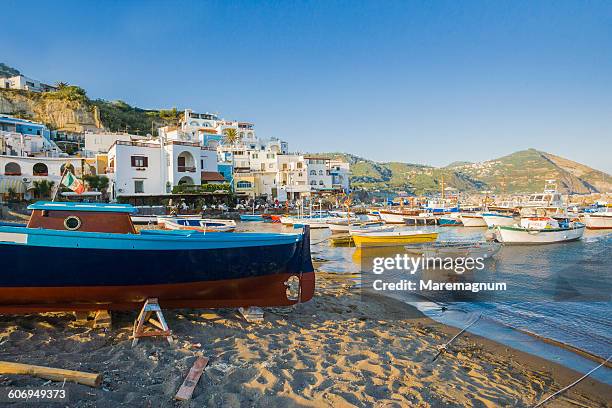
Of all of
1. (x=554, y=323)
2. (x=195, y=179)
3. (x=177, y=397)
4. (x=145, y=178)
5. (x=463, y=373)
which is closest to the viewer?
(x=177, y=397)

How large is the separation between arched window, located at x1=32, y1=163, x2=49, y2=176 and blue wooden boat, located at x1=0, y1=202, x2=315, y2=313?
36585mm

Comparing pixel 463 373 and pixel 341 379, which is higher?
pixel 341 379

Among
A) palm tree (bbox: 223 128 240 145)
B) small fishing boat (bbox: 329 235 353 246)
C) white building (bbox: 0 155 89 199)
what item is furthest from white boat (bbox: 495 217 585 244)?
→ palm tree (bbox: 223 128 240 145)

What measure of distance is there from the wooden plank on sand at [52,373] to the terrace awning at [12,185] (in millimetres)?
38944

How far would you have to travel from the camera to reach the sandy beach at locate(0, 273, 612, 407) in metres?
4.91

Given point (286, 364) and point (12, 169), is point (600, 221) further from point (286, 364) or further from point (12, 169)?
point (12, 169)

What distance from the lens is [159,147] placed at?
41.6m

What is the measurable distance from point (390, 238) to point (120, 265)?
2064 cm

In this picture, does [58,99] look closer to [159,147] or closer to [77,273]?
[159,147]

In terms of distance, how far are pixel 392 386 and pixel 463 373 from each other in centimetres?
192

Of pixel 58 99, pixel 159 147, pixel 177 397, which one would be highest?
pixel 58 99

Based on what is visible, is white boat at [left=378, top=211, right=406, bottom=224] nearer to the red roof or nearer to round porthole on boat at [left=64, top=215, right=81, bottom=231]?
the red roof

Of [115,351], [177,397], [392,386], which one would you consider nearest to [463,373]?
[392,386]

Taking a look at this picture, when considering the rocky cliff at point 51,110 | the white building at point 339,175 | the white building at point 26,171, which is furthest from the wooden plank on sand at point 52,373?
the rocky cliff at point 51,110
